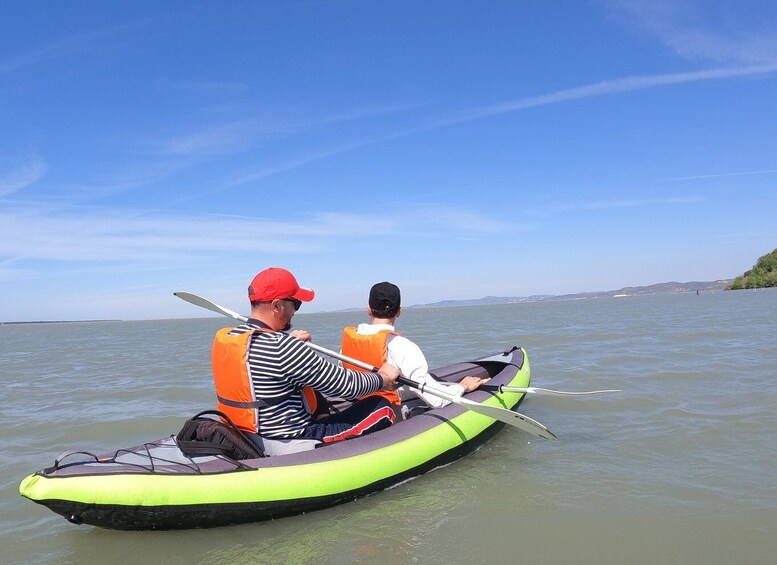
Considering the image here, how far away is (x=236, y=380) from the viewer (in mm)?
3617

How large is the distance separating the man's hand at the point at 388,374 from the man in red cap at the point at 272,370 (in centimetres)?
20

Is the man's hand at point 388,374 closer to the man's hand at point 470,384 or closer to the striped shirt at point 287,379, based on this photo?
the striped shirt at point 287,379

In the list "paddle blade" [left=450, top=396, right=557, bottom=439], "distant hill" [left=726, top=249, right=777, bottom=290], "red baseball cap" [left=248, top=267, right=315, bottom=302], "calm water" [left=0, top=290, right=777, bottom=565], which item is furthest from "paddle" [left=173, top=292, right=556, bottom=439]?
"distant hill" [left=726, top=249, right=777, bottom=290]

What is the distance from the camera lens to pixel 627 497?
403 cm

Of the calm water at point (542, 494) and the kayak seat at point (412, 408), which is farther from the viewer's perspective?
the kayak seat at point (412, 408)

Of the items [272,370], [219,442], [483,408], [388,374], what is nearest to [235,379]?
[272,370]

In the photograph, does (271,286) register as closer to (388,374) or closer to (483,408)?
(388,374)

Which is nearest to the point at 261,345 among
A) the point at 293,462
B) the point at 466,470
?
the point at 293,462

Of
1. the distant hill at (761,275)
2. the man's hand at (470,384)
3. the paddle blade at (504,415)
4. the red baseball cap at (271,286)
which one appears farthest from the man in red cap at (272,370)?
the distant hill at (761,275)

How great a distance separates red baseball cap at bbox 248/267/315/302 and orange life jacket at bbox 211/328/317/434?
0.73 ft

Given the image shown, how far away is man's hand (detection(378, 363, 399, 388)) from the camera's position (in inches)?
166

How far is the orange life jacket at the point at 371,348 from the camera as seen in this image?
180 inches

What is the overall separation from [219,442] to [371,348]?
1.41 metres

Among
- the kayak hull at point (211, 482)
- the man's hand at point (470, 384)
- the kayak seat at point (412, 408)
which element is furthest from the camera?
the man's hand at point (470, 384)
